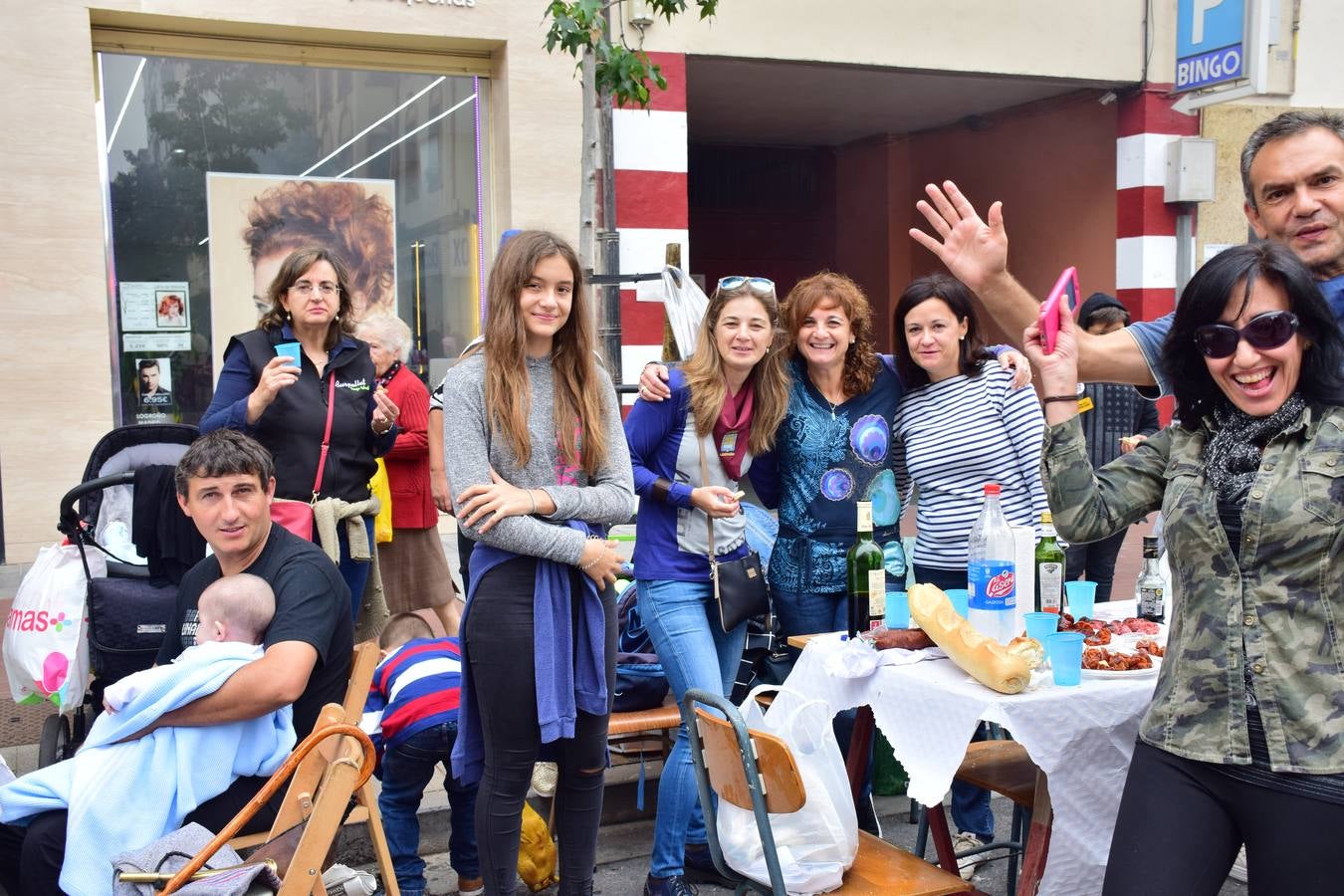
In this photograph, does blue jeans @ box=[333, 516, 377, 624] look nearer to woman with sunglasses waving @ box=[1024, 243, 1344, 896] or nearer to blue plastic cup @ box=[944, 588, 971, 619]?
blue plastic cup @ box=[944, 588, 971, 619]

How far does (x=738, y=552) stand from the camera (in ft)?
12.5

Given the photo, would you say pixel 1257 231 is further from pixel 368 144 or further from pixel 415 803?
pixel 368 144

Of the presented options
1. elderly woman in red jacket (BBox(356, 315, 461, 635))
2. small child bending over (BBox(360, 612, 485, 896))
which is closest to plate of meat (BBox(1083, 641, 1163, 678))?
small child bending over (BBox(360, 612, 485, 896))

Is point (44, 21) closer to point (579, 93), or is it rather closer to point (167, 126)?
point (167, 126)

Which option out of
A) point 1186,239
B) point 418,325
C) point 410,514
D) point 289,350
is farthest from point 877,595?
point 1186,239

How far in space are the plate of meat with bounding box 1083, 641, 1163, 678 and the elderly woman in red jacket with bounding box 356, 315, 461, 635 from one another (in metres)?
3.38

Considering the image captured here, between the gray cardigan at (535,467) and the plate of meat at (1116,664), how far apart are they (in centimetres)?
124

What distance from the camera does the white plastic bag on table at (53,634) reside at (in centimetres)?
391

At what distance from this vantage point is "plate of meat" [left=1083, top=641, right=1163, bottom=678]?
2.98 m

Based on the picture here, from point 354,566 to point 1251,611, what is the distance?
3306 mm

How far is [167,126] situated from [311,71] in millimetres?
929

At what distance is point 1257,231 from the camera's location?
272 centimetres

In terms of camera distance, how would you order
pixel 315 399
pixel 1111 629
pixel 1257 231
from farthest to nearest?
pixel 315 399, pixel 1111 629, pixel 1257 231

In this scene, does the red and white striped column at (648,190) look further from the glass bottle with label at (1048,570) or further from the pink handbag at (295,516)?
the glass bottle with label at (1048,570)
